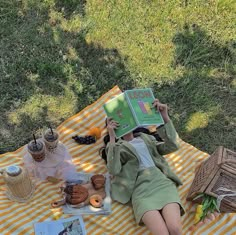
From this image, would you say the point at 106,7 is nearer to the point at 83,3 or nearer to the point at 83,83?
the point at 83,3

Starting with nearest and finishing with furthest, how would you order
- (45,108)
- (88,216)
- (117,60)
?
(88,216) < (45,108) < (117,60)

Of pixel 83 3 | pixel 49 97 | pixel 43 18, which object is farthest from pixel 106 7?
pixel 49 97

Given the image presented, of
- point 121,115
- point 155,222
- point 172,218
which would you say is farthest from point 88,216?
point 121,115

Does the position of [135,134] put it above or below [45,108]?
below

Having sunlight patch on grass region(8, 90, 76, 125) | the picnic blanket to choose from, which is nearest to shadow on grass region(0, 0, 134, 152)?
sunlight patch on grass region(8, 90, 76, 125)

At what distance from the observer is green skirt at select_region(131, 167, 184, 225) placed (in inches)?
132

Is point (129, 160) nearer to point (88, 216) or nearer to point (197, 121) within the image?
point (88, 216)

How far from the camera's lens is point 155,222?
10.6ft

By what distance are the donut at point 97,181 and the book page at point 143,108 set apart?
0.70m

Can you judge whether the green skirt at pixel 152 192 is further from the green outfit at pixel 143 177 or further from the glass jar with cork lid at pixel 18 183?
the glass jar with cork lid at pixel 18 183

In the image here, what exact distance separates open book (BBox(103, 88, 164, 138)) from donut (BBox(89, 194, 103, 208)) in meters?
0.60

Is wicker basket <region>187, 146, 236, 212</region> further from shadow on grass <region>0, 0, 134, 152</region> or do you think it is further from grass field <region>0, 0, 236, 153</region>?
shadow on grass <region>0, 0, 134, 152</region>

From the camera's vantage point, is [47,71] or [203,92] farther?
[203,92]

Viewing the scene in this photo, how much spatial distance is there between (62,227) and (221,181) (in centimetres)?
147
